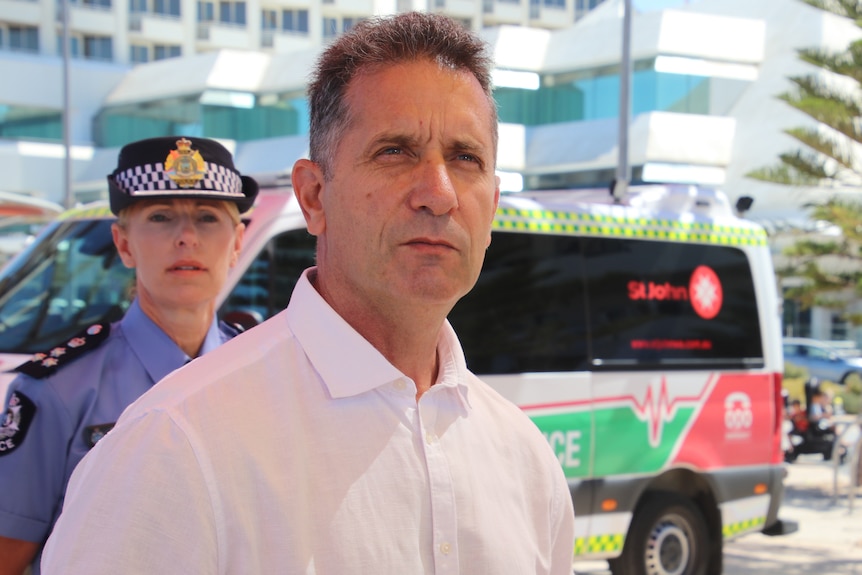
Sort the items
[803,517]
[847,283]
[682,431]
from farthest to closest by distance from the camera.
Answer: [847,283]
[803,517]
[682,431]

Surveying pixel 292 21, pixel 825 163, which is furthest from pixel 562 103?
pixel 292 21

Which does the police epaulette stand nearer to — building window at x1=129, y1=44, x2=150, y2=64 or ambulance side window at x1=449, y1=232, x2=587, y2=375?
ambulance side window at x1=449, y1=232, x2=587, y2=375

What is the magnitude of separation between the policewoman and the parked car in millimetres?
25698

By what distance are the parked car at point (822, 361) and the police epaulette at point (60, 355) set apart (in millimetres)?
26061

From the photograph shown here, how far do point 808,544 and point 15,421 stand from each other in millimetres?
8603

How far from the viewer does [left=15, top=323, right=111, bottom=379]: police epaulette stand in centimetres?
245

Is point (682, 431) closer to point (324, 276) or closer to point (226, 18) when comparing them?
point (324, 276)

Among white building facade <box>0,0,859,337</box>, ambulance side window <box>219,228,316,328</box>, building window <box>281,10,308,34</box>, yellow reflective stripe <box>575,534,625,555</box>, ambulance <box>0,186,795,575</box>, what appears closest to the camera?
ambulance side window <box>219,228,316,328</box>

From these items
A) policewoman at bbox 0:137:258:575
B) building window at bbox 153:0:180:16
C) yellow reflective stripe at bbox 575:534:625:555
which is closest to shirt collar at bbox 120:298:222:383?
policewoman at bbox 0:137:258:575

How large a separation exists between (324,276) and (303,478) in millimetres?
380

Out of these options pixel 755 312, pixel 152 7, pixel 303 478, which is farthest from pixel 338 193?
pixel 152 7

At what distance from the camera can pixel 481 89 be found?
1.78 m

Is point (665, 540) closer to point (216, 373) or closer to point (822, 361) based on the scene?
point (216, 373)

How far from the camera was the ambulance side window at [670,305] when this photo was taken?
711 centimetres
